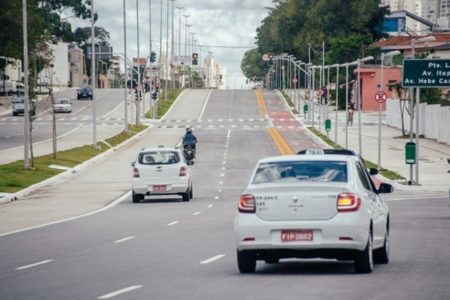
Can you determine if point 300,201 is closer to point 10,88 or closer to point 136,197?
point 136,197

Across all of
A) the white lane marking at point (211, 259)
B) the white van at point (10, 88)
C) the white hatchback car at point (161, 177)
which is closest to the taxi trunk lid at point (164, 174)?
the white hatchback car at point (161, 177)

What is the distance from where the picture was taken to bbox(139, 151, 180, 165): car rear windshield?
42000 millimetres

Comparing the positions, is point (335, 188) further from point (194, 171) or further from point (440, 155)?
point (440, 155)

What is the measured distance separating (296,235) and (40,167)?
4288cm

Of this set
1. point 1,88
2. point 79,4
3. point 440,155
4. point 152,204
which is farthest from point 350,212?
point 79,4

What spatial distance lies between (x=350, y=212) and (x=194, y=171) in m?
44.6

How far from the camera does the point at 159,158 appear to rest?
42250mm

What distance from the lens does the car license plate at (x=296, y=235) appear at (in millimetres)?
17453

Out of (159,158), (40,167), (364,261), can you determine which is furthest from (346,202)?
(40,167)

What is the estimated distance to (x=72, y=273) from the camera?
62.2 feet

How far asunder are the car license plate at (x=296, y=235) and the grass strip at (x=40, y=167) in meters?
29.6

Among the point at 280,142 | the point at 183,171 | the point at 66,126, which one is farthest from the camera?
the point at 66,126

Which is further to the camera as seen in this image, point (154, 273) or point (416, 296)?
point (154, 273)

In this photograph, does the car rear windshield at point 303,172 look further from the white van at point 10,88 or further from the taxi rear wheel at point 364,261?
the white van at point 10,88
